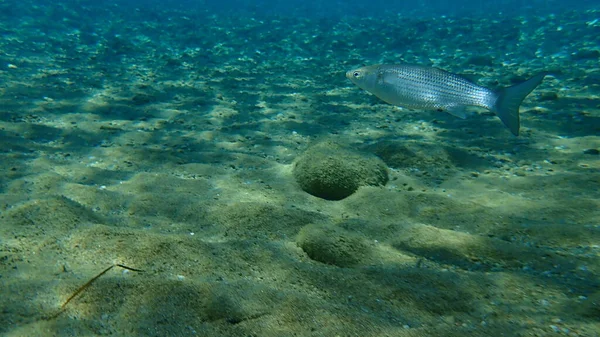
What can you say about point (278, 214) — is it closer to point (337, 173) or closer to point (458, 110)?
point (337, 173)

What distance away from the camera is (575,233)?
3174mm

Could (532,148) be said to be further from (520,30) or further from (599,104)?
(520,30)

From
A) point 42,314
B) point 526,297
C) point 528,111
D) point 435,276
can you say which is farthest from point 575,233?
point 528,111

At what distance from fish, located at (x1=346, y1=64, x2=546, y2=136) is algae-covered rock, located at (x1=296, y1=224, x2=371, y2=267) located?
7.11ft

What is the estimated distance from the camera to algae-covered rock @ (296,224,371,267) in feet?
9.37

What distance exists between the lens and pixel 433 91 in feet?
14.7

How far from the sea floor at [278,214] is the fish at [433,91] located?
0.78 m

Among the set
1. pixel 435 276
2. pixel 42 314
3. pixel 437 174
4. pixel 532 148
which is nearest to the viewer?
pixel 42 314

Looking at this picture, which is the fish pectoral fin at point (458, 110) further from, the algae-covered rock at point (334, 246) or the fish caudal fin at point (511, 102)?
the algae-covered rock at point (334, 246)

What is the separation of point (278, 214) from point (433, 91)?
2393 millimetres

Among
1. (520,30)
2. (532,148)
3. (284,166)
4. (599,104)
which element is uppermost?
(520,30)

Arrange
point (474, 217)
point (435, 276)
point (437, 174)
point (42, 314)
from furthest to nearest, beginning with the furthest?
point (437, 174) → point (474, 217) → point (435, 276) → point (42, 314)

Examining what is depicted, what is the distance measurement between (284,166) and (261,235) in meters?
1.87

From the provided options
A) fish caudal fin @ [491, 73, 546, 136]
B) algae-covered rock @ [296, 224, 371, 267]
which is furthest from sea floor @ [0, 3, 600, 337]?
fish caudal fin @ [491, 73, 546, 136]
